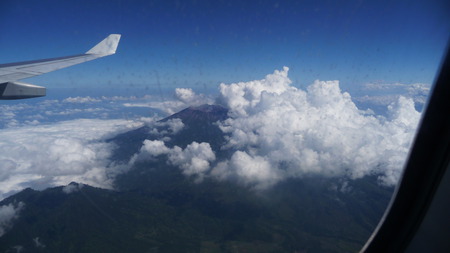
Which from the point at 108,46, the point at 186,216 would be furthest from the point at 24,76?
the point at 186,216

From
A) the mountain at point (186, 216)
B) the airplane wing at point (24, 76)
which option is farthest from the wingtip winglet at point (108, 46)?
the mountain at point (186, 216)

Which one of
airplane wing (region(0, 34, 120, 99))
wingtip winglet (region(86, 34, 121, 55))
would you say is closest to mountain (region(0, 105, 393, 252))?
wingtip winglet (region(86, 34, 121, 55))

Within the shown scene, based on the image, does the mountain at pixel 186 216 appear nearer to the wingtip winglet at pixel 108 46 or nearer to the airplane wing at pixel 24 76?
the wingtip winglet at pixel 108 46

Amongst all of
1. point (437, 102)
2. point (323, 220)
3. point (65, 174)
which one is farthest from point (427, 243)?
point (65, 174)

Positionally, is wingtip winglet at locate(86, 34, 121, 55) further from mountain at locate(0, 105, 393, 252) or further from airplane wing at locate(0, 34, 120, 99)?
mountain at locate(0, 105, 393, 252)

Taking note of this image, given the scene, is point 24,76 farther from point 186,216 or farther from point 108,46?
point 186,216
